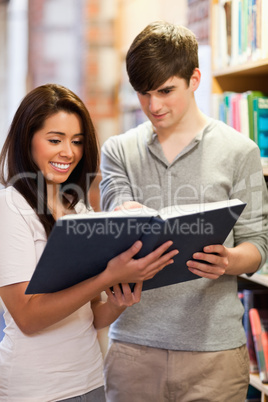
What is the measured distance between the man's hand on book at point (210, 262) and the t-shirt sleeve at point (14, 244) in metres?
0.35

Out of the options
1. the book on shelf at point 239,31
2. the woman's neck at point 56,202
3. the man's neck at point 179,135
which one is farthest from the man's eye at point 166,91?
the book on shelf at point 239,31

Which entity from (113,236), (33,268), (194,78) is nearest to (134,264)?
(113,236)

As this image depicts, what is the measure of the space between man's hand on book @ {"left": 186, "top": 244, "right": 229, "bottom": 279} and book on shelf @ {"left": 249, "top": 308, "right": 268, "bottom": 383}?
0.71m

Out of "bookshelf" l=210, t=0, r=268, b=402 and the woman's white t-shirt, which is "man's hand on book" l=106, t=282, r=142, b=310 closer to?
the woman's white t-shirt

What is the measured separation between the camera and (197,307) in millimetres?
1410

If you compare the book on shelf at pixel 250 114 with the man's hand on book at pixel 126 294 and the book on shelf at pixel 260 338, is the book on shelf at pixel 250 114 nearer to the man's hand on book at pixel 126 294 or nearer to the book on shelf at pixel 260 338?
the book on shelf at pixel 260 338

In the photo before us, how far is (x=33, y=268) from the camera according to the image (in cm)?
112

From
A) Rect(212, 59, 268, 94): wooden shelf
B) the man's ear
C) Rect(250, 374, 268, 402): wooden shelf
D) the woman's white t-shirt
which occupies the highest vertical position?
Rect(212, 59, 268, 94): wooden shelf

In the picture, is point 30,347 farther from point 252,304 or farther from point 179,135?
point 252,304

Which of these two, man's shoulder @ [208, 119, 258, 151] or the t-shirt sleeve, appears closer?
the t-shirt sleeve

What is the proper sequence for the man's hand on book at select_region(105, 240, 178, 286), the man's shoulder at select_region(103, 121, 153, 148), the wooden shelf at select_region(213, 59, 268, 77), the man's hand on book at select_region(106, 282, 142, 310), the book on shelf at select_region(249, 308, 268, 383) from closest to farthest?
1. the man's hand on book at select_region(105, 240, 178, 286)
2. the man's hand on book at select_region(106, 282, 142, 310)
3. the man's shoulder at select_region(103, 121, 153, 148)
4. the wooden shelf at select_region(213, 59, 268, 77)
5. the book on shelf at select_region(249, 308, 268, 383)

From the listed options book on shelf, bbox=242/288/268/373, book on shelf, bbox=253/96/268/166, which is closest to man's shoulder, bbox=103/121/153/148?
book on shelf, bbox=253/96/268/166

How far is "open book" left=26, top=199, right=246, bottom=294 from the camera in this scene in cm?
94

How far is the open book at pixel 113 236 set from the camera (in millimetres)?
944
